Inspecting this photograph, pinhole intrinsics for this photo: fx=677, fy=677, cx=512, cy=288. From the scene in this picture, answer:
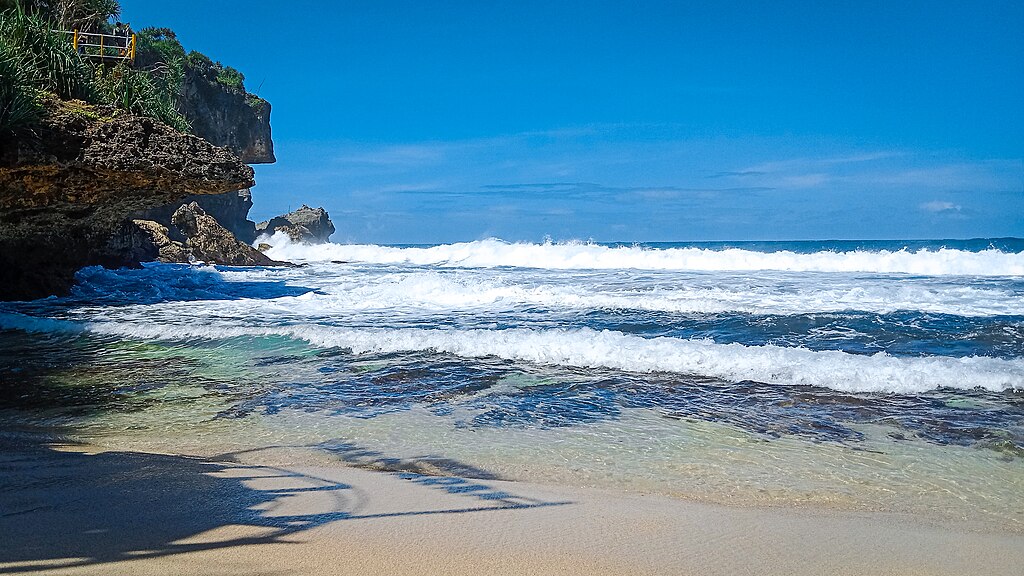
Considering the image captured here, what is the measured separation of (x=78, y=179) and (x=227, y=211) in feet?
94.1

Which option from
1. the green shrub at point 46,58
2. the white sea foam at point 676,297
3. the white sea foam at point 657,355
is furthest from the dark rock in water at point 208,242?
the white sea foam at point 657,355

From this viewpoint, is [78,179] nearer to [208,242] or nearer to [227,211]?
[208,242]

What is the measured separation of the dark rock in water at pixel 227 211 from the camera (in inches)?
1254

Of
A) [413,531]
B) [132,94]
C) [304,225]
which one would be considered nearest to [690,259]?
[132,94]

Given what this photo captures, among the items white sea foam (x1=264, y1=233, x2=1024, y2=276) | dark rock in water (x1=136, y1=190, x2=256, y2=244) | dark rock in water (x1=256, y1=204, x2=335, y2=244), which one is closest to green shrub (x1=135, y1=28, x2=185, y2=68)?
dark rock in water (x1=136, y1=190, x2=256, y2=244)

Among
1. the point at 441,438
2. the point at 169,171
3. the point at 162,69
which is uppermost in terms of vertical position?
the point at 162,69

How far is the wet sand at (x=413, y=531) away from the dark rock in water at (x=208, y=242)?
21157 mm

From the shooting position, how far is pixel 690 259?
90.4 feet

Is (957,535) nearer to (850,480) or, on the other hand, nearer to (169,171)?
(850,480)

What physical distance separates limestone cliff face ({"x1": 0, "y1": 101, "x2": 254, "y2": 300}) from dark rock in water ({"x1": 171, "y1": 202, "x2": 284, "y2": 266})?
8162 millimetres

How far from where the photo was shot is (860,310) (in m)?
12.0

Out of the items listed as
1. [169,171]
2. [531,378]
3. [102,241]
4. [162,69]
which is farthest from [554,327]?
[162,69]

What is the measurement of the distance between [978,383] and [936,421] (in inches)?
63.9

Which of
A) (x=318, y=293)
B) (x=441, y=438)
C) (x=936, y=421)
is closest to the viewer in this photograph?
(x=441, y=438)
